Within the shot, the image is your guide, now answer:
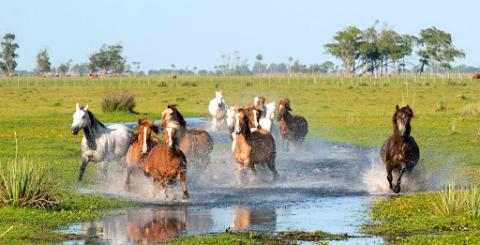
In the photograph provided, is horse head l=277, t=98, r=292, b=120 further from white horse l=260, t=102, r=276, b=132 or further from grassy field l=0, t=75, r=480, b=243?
grassy field l=0, t=75, r=480, b=243

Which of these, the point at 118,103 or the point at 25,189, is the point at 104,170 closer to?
the point at 25,189

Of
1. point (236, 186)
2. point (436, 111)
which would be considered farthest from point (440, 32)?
point (236, 186)

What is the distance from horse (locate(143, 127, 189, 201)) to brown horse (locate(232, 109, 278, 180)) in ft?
7.91

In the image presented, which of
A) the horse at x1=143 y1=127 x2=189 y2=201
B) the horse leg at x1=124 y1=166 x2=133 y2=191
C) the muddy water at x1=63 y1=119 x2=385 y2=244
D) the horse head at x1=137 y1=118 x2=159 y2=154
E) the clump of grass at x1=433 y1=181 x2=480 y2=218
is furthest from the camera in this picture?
the horse leg at x1=124 y1=166 x2=133 y2=191

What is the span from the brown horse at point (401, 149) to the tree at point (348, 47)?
127 m

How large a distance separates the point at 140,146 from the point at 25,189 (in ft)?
12.3

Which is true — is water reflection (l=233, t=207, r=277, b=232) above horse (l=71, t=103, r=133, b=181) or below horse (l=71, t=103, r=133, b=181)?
below

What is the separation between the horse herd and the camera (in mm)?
17078

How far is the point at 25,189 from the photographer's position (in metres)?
15.5

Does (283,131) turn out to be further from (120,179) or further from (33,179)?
(33,179)

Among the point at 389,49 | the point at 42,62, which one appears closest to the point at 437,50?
the point at 389,49

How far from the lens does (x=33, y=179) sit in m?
15.3

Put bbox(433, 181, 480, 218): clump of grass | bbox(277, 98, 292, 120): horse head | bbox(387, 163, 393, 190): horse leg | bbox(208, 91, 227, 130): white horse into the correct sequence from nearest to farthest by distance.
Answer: bbox(433, 181, 480, 218): clump of grass < bbox(387, 163, 393, 190): horse leg < bbox(277, 98, 292, 120): horse head < bbox(208, 91, 227, 130): white horse

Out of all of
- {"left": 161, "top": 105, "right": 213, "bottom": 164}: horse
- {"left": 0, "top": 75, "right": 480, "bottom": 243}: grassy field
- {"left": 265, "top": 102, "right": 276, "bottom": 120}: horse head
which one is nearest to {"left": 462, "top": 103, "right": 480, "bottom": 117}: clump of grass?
{"left": 0, "top": 75, "right": 480, "bottom": 243}: grassy field
